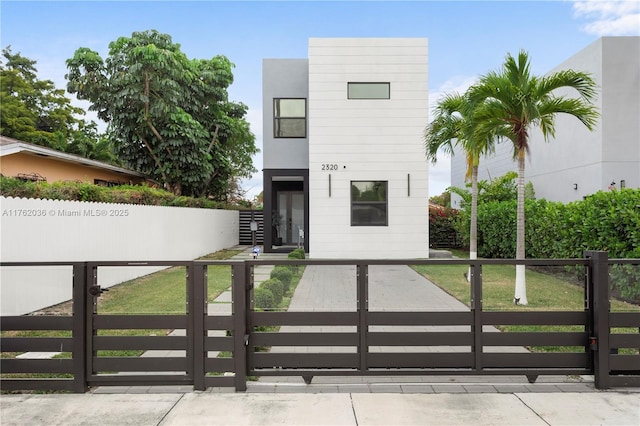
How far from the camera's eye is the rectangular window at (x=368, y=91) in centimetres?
1259

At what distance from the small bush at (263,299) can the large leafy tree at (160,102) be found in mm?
13433

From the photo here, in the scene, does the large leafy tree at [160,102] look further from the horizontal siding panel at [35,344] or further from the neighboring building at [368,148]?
the horizontal siding panel at [35,344]

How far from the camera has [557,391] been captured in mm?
3348

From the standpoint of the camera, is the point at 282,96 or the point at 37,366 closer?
the point at 37,366

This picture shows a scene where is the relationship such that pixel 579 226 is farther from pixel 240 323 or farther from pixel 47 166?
pixel 47 166

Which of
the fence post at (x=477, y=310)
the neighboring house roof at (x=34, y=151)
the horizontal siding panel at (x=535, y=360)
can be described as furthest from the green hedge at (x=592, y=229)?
the neighboring house roof at (x=34, y=151)

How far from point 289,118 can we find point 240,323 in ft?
38.6

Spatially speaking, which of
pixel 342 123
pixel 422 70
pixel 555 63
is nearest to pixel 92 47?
pixel 342 123

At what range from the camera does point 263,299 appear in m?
3.64

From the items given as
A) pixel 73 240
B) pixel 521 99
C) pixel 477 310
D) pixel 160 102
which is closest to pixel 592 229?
pixel 521 99

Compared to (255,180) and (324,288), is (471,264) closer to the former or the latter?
(324,288)

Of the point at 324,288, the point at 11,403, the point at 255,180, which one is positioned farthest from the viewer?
the point at 255,180

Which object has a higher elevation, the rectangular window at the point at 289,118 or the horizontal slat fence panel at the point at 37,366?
the rectangular window at the point at 289,118

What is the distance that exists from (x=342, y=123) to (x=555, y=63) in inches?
482
